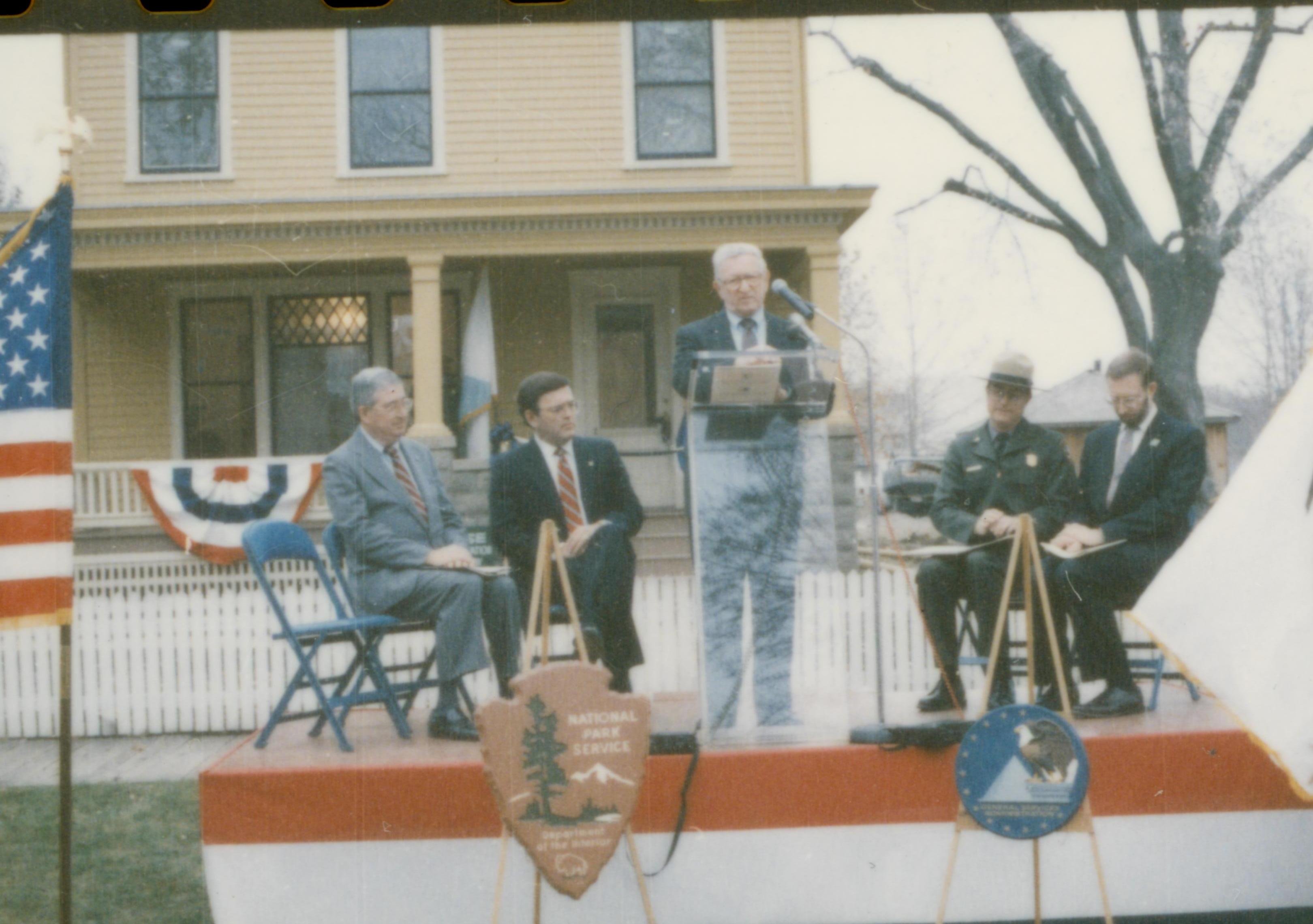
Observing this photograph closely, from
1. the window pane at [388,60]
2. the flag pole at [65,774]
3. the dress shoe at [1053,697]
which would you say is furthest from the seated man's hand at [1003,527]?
the flag pole at [65,774]

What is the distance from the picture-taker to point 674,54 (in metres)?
4.08

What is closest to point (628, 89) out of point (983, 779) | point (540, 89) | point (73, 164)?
point (540, 89)

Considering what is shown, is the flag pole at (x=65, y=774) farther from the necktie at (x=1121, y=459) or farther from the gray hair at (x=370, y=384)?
the necktie at (x=1121, y=459)

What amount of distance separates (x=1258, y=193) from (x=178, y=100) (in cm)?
374

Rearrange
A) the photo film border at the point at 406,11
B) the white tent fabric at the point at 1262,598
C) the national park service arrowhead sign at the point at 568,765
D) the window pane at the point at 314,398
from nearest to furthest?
1. the national park service arrowhead sign at the point at 568,765
2. the white tent fabric at the point at 1262,598
3. the photo film border at the point at 406,11
4. the window pane at the point at 314,398

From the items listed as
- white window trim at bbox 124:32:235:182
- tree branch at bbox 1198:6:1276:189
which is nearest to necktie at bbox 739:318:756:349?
tree branch at bbox 1198:6:1276:189

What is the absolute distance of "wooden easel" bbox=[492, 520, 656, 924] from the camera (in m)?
3.40

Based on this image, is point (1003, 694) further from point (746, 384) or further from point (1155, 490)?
point (746, 384)

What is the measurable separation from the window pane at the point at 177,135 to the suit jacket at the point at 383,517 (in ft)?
3.54

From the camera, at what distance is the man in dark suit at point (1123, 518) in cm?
408

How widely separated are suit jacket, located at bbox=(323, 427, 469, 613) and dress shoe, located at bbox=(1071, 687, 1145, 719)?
2.28 metres

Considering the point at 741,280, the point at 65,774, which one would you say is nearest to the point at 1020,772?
the point at 741,280

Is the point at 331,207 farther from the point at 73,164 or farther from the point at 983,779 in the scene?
the point at 983,779

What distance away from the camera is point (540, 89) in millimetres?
3930
